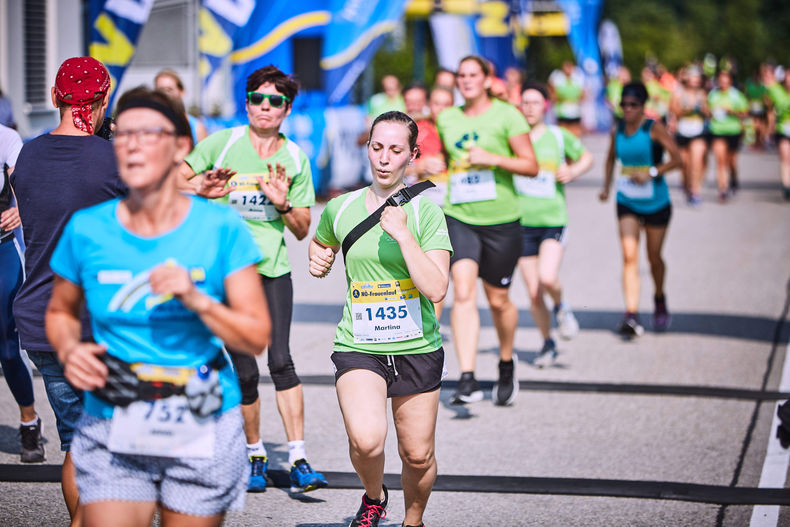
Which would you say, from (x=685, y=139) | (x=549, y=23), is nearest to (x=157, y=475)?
(x=685, y=139)

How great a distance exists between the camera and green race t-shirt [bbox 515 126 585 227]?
8.68 meters

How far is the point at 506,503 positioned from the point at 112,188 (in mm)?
2518

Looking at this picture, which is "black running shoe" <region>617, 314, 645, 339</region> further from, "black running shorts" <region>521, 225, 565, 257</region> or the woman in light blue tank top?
"black running shorts" <region>521, 225, 565, 257</region>

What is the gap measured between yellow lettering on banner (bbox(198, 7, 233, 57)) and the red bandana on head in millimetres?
8348

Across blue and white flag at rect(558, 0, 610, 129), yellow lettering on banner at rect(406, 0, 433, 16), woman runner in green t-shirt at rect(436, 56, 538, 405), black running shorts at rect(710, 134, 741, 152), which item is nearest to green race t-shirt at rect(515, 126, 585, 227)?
woman runner in green t-shirt at rect(436, 56, 538, 405)

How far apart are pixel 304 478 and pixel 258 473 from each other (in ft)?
0.98

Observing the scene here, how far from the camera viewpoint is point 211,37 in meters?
12.5

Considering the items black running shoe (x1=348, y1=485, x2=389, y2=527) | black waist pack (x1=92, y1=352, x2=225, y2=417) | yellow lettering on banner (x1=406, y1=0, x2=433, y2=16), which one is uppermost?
yellow lettering on banner (x1=406, y1=0, x2=433, y2=16)

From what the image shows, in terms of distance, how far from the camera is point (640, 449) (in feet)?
20.7

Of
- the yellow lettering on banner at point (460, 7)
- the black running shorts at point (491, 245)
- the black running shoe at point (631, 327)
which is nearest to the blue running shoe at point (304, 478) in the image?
the black running shorts at point (491, 245)

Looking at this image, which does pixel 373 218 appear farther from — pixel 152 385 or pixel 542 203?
pixel 542 203

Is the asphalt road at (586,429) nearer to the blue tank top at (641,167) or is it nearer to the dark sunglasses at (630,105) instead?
the blue tank top at (641,167)

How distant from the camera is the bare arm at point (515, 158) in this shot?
22.1 ft

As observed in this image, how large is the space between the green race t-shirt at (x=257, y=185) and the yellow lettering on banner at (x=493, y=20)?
2214 centimetres
